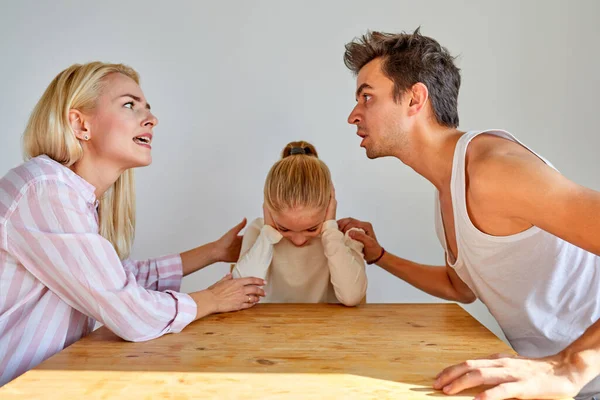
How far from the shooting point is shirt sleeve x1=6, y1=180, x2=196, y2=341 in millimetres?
1196

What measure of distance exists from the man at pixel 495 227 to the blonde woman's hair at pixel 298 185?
0.19 m

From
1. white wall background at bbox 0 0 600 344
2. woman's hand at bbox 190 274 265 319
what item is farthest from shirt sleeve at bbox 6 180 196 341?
white wall background at bbox 0 0 600 344

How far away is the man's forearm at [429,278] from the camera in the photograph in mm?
1736

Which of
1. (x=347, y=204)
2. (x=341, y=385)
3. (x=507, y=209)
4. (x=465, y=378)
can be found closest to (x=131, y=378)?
(x=341, y=385)

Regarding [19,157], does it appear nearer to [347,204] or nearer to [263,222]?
[263,222]

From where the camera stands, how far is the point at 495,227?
1271mm

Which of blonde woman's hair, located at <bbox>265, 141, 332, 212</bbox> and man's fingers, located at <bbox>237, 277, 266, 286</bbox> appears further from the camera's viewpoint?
blonde woman's hair, located at <bbox>265, 141, 332, 212</bbox>

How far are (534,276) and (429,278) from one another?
18.9 inches

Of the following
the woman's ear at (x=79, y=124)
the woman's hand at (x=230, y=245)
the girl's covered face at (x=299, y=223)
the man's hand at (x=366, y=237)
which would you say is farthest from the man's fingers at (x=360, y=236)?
the woman's ear at (x=79, y=124)

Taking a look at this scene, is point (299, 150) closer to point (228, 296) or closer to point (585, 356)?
point (228, 296)

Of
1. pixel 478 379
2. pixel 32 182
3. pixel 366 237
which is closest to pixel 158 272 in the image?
pixel 32 182

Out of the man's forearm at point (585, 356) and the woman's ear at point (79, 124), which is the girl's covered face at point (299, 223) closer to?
the woman's ear at point (79, 124)

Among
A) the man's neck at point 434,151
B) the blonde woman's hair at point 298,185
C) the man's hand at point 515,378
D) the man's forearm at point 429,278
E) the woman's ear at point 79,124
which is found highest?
the woman's ear at point 79,124

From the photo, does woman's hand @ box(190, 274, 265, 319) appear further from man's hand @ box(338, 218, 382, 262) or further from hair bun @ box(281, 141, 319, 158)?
hair bun @ box(281, 141, 319, 158)
